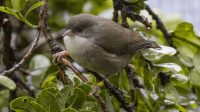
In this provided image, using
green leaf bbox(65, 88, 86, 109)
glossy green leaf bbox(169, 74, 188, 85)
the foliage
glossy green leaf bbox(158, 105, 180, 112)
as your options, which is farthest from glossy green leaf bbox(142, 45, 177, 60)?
green leaf bbox(65, 88, 86, 109)

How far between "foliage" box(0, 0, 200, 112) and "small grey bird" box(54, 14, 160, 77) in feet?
0.27

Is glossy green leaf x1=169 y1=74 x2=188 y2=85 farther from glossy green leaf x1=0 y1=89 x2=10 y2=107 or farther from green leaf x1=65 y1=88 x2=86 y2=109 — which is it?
glossy green leaf x1=0 y1=89 x2=10 y2=107

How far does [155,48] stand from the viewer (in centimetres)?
136

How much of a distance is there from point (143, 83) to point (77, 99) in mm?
562

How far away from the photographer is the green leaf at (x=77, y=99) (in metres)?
0.85

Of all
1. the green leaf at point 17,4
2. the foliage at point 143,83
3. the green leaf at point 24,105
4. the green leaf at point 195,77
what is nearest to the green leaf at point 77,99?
the foliage at point 143,83

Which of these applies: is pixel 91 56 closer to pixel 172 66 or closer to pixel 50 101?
pixel 172 66

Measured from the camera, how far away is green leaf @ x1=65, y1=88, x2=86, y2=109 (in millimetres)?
847

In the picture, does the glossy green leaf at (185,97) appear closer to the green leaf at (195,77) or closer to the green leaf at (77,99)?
the green leaf at (195,77)

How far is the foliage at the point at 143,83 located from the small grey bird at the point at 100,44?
8cm

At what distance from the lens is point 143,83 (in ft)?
Answer: 4.30

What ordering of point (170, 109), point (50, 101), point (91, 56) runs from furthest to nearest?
point (91, 56), point (170, 109), point (50, 101)

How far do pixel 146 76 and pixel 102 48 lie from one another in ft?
1.17

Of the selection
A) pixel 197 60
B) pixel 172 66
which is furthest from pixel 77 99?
pixel 197 60
